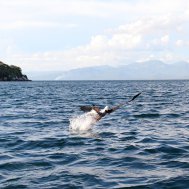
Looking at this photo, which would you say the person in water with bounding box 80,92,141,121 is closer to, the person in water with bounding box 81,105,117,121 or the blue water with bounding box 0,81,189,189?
the person in water with bounding box 81,105,117,121

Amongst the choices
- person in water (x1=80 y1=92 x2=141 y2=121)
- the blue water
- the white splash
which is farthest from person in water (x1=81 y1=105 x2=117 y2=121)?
the blue water

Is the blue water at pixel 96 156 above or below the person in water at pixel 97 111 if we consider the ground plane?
below

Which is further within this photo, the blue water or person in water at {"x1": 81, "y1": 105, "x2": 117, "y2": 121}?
person in water at {"x1": 81, "y1": 105, "x2": 117, "y2": 121}

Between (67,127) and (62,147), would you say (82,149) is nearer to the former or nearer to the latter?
(62,147)

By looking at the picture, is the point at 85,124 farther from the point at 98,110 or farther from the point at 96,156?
the point at 96,156

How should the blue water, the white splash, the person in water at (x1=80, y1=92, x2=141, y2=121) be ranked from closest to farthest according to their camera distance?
the blue water, the person in water at (x1=80, y1=92, x2=141, y2=121), the white splash

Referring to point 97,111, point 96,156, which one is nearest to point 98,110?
point 97,111

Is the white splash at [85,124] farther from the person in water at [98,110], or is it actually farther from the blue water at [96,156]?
the person in water at [98,110]

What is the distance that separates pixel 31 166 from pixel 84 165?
195 cm

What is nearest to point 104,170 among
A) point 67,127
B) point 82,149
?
point 82,149

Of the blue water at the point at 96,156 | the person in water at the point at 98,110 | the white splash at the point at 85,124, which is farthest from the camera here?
the white splash at the point at 85,124

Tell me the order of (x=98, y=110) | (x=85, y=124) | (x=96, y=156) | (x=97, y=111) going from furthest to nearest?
(x=85, y=124)
(x=97, y=111)
(x=98, y=110)
(x=96, y=156)

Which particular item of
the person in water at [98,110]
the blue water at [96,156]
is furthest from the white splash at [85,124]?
the person in water at [98,110]

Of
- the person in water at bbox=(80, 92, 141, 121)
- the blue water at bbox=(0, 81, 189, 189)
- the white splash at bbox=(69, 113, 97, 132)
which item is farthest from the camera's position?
the white splash at bbox=(69, 113, 97, 132)
